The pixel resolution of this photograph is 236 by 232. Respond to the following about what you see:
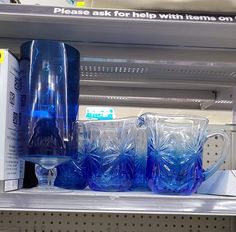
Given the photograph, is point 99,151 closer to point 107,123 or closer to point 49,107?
point 107,123

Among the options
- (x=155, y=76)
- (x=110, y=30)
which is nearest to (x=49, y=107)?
(x=110, y=30)

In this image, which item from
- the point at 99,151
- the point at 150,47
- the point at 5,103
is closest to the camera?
the point at 5,103

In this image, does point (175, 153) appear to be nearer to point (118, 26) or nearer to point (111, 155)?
point (111, 155)

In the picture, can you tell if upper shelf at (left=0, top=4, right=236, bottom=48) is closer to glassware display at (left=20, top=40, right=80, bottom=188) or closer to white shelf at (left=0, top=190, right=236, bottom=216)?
glassware display at (left=20, top=40, right=80, bottom=188)

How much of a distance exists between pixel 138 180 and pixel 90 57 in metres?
0.43

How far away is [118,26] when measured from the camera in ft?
3.24

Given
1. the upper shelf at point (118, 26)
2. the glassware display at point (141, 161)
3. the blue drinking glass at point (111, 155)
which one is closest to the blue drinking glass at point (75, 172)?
the blue drinking glass at point (111, 155)

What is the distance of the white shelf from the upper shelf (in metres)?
0.42

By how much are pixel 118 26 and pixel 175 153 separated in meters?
0.35

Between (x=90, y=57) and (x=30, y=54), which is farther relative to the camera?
(x=90, y=57)

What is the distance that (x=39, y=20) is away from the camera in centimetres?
96

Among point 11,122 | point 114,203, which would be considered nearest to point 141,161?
point 114,203

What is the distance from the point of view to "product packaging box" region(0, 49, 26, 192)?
Answer: 871mm

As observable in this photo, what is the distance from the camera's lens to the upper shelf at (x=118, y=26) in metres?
0.93
